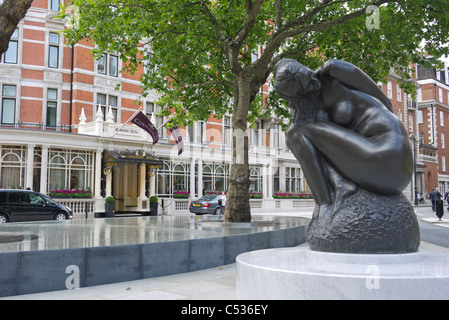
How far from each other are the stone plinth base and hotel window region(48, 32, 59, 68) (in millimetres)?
24066

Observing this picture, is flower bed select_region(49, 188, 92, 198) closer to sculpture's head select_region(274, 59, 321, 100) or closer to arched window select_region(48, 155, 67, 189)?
arched window select_region(48, 155, 67, 189)

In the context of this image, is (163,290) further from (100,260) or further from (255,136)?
(255,136)

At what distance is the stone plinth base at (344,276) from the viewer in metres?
2.97

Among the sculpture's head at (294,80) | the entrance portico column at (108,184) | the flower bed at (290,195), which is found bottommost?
the flower bed at (290,195)

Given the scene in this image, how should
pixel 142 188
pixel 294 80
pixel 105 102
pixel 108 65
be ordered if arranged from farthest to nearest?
pixel 108 65 → pixel 105 102 → pixel 142 188 → pixel 294 80

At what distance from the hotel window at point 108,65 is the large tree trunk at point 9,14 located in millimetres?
19443

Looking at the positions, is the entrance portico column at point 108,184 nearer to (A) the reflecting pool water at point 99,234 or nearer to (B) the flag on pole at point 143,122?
(B) the flag on pole at point 143,122

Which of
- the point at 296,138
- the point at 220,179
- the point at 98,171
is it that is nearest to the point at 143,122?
the point at 98,171

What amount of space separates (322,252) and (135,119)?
17728 mm

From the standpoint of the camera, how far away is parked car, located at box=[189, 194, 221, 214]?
24.3 metres

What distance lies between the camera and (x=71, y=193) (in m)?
21.5

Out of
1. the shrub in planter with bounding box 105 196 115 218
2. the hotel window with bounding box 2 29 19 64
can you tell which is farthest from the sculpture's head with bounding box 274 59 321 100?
the hotel window with bounding box 2 29 19 64

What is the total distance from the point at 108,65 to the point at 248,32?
16.8 m

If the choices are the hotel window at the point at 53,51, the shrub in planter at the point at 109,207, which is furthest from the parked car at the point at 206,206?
the hotel window at the point at 53,51
